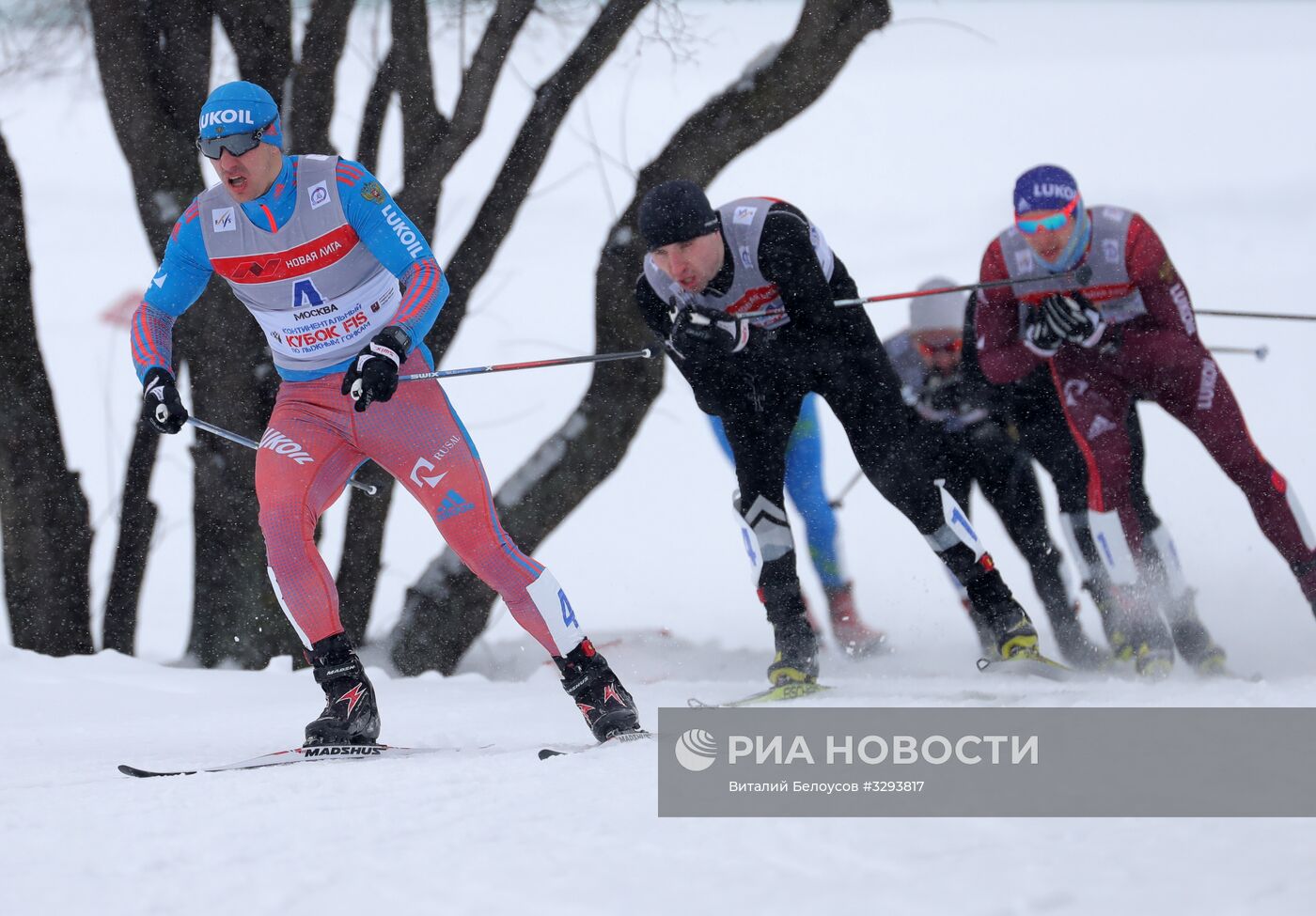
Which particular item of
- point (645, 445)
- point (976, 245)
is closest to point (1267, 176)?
point (976, 245)

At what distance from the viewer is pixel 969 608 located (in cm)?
526

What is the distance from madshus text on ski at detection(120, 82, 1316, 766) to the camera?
372 cm

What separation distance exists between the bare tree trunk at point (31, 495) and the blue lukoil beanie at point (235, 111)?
126 inches

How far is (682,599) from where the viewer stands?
36.4 ft

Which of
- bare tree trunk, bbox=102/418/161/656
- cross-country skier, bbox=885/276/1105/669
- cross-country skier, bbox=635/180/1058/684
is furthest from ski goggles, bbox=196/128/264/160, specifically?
bare tree trunk, bbox=102/418/161/656

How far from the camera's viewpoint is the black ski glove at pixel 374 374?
3.49m

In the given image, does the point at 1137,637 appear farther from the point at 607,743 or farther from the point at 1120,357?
the point at 607,743

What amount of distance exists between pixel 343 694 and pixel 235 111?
5.13 ft

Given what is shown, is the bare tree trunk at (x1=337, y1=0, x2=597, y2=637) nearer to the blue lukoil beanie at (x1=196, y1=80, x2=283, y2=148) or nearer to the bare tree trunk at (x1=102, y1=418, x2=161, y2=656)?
the bare tree trunk at (x1=102, y1=418, x2=161, y2=656)

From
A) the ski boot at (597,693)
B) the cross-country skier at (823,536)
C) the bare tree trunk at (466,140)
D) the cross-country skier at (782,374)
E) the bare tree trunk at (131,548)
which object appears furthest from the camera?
the bare tree trunk at (131,548)

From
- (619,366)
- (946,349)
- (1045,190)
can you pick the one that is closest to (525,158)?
(619,366)

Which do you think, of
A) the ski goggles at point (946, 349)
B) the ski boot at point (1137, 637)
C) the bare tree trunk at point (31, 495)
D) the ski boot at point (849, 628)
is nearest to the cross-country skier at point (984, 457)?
→ the ski goggles at point (946, 349)

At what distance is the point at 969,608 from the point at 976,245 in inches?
876

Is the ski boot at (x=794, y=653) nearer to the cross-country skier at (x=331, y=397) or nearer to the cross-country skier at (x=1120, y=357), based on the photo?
the cross-country skier at (x=331, y=397)
